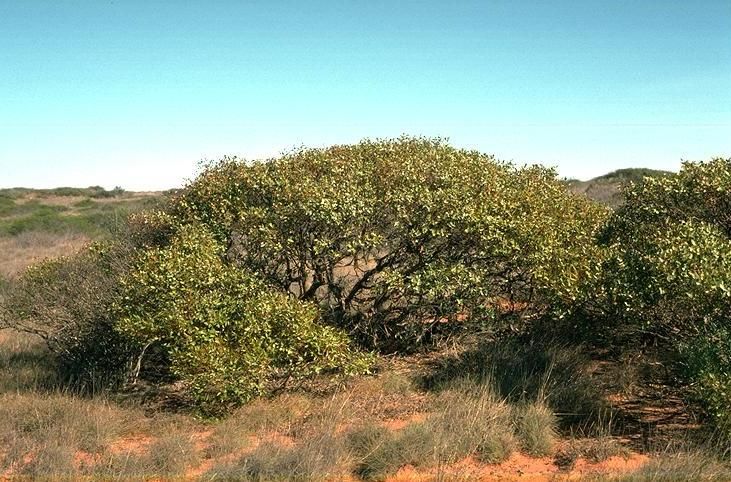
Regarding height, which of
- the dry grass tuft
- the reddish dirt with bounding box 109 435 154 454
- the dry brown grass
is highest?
the dry brown grass

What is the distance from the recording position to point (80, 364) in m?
10.4

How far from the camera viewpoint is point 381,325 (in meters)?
11.3

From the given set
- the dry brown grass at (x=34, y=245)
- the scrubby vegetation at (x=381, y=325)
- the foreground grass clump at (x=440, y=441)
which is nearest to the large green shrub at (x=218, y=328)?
the scrubby vegetation at (x=381, y=325)

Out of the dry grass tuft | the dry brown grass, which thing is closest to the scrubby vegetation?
the dry grass tuft

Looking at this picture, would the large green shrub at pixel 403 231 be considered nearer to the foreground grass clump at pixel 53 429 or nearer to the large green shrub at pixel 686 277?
the large green shrub at pixel 686 277

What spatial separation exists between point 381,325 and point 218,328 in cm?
348

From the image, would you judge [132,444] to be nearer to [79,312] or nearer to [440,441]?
[79,312]

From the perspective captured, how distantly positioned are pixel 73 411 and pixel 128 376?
1.65 meters

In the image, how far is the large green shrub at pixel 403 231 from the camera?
9422 millimetres

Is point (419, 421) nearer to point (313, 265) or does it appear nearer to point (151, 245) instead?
point (313, 265)

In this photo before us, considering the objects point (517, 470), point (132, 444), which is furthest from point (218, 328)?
point (517, 470)

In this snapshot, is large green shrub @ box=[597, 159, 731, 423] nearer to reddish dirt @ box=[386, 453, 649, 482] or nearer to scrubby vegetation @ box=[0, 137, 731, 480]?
scrubby vegetation @ box=[0, 137, 731, 480]

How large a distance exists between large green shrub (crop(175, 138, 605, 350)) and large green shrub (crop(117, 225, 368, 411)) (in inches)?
43.5

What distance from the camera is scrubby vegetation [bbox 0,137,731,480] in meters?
7.29
